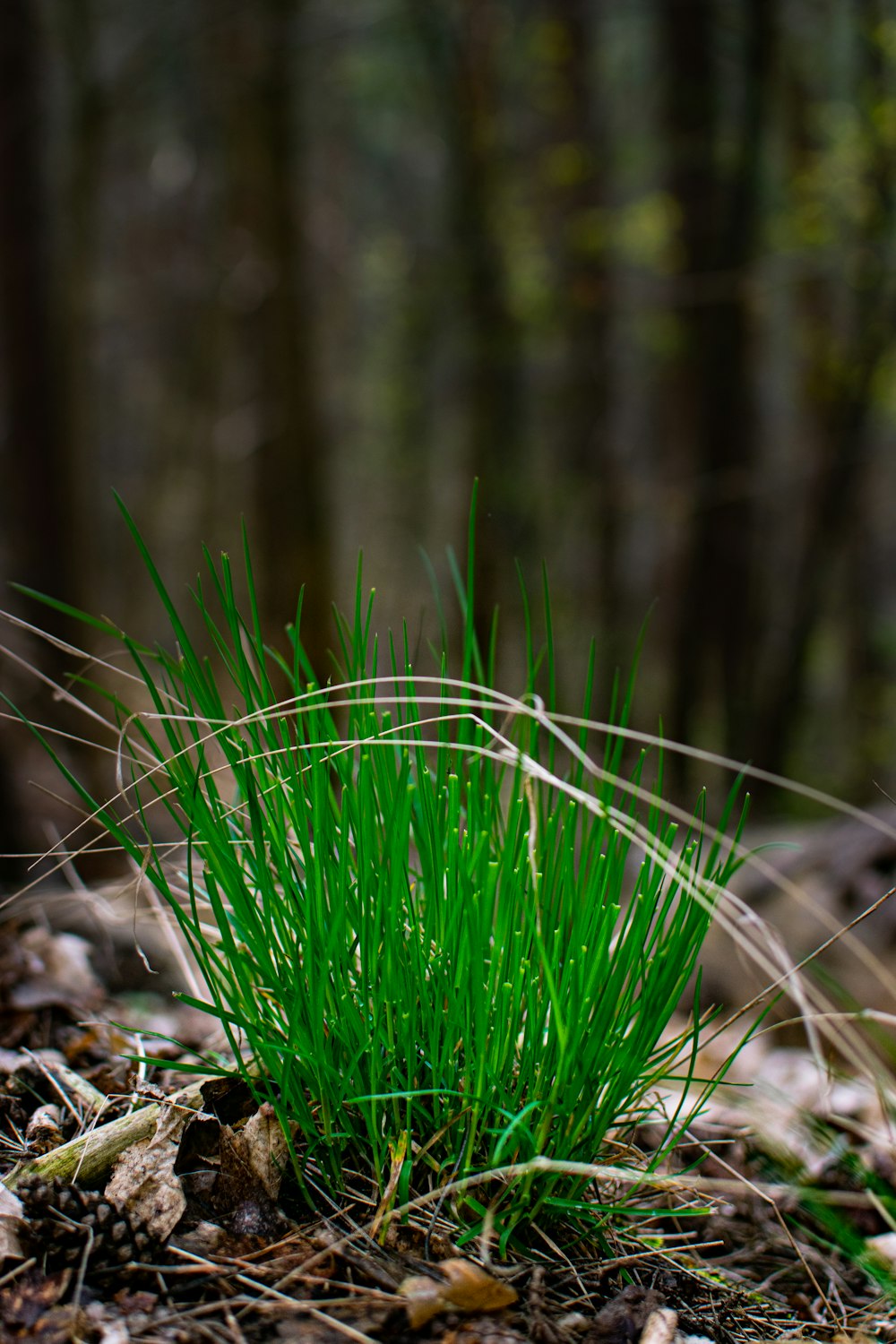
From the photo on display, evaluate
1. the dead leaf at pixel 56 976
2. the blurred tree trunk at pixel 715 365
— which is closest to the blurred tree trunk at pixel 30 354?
the dead leaf at pixel 56 976

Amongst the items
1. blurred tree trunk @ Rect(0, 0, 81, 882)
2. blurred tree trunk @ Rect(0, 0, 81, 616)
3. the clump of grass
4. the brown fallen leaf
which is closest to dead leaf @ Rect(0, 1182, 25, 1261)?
the clump of grass

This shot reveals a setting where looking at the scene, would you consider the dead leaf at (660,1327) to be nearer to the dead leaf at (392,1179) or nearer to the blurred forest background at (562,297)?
the dead leaf at (392,1179)

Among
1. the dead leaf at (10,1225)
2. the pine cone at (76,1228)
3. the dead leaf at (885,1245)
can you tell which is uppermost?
the dead leaf at (10,1225)

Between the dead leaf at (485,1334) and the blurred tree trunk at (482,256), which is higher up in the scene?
Answer: the blurred tree trunk at (482,256)

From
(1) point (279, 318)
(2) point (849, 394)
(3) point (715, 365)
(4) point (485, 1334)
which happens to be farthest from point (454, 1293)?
(1) point (279, 318)

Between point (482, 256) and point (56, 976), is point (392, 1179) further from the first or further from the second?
point (482, 256)

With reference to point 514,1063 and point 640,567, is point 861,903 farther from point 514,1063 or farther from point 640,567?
point 640,567

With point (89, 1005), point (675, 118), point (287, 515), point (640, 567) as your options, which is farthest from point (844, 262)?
point (640, 567)

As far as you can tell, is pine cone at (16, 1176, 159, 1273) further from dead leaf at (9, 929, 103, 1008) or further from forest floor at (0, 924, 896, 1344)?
dead leaf at (9, 929, 103, 1008)
